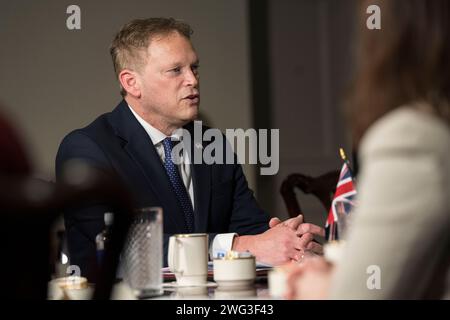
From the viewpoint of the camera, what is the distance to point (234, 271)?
1646 mm

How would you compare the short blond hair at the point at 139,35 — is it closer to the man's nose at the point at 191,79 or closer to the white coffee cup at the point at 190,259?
the man's nose at the point at 191,79

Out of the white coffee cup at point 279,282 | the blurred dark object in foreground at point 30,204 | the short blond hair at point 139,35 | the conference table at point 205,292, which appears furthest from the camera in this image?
the short blond hair at point 139,35

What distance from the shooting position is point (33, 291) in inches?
30.2

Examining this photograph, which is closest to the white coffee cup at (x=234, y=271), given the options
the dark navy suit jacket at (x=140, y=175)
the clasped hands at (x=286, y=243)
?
the clasped hands at (x=286, y=243)

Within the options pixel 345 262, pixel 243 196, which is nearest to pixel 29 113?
pixel 243 196

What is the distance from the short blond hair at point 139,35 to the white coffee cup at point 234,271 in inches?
56.0

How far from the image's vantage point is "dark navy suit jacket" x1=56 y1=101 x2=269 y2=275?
2.59m

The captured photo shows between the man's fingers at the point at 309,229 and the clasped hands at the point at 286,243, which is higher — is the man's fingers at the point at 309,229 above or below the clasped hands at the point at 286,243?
above

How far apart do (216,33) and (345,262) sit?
3174 mm

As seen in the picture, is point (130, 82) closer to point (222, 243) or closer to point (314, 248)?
point (222, 243)

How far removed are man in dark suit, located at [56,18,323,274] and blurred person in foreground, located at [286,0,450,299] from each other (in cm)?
137

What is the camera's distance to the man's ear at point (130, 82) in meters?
2.95

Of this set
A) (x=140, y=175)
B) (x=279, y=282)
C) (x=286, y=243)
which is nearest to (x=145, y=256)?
(x=279, y=282)
